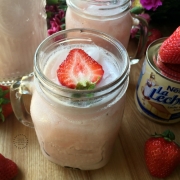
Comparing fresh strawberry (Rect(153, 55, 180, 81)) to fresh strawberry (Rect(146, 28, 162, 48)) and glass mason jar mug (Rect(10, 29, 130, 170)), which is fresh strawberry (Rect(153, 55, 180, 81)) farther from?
fresh strawberry (Rect(146, 28, 162, 48))

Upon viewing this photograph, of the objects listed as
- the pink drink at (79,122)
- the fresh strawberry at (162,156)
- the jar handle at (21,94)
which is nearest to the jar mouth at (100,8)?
the pink drink at (79,122)

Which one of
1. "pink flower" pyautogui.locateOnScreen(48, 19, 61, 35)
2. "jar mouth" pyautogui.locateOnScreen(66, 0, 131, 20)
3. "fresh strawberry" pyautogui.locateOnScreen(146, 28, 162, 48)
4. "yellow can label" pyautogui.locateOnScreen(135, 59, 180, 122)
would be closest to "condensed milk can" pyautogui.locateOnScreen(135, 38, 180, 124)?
"yellow can label" pyautogui.locateOnScreen(135, 59, 180, 122)

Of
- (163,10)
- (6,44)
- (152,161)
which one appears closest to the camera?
(152,161)

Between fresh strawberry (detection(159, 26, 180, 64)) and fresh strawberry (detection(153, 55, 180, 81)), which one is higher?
fresh strawberry (detection(159, 26, 180, 64))

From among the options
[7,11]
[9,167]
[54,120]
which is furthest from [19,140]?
[7,11]

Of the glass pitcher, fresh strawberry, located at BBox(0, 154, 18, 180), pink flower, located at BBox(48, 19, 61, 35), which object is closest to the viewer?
fresh strawberry, located at BBox(0, 154, 18, 180)

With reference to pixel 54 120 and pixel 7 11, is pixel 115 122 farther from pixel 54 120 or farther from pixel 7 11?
pixel 7 11
